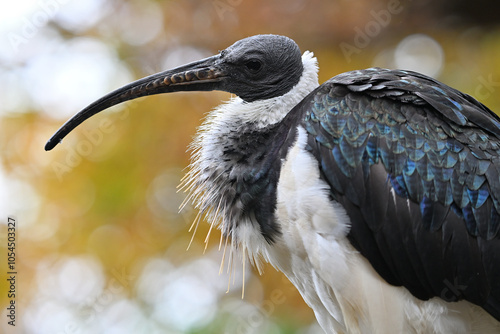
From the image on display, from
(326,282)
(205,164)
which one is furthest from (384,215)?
(205,164)

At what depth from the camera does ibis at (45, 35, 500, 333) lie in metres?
3.99

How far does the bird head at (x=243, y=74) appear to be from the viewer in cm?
478

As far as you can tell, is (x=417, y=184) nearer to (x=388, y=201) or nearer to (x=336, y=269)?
(x=388, y=201)

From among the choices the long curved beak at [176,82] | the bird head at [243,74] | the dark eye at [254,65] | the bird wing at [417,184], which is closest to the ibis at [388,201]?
the bird wing at [417,184]

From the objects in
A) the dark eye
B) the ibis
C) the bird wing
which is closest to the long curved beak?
the dark eye

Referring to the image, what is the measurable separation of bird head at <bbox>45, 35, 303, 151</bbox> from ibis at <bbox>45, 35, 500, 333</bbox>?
462 mm

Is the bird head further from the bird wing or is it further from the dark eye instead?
the bird wing

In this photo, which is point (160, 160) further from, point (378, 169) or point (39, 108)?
point (378, 169)

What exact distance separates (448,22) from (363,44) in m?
1.25

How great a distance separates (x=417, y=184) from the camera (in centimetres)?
402

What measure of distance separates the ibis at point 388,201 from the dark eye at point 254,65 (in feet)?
1.87

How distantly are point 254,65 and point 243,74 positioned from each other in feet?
0.34

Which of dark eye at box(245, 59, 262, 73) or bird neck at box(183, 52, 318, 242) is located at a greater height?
dark eye at box(245, 59, 262, 73)

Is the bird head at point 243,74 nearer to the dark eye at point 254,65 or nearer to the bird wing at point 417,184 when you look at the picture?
the dark eye at point 254,65
